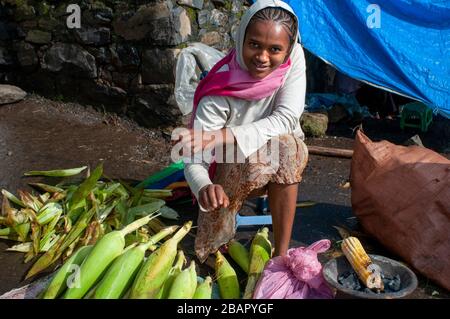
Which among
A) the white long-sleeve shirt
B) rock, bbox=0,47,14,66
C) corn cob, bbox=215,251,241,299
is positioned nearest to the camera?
corn cob, bbox=215,251,241,299

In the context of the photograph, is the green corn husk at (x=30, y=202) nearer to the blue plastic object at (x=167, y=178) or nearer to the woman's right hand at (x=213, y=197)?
the blue plastic object at (x=167, y=178)

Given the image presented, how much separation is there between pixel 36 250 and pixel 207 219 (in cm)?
108

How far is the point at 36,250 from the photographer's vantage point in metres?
3.09

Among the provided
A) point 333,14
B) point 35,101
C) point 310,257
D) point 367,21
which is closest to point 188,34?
point 333,14

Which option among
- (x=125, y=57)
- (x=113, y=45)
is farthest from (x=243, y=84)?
(x=113, y=45)

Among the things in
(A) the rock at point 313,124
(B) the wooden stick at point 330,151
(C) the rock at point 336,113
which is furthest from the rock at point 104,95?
(C) the rock at point 336,113

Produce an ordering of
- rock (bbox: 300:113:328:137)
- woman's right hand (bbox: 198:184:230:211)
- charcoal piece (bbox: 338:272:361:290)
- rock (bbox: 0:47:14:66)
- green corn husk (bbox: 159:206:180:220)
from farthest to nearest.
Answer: rock (bbox: 0:47:14:66) < rock (bbox: 300:113:328:137) < green corn husk (bbox: 159:206:180:220) < woman's right hand (bbox: 198:184:230:211) < charcoal piece (bbox: 338:272:361:290)

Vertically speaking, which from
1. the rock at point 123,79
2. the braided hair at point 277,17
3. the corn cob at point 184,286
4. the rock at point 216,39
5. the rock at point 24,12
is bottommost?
the corn cob at point 184,286

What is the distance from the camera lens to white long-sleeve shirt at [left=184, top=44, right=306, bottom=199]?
275cm

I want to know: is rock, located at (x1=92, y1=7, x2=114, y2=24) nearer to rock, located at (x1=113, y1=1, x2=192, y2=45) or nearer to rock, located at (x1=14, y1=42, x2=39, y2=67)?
rock, located at (x1=113, y1=1, x2=192, y2=45)

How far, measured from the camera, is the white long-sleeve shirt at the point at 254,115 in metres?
2.75

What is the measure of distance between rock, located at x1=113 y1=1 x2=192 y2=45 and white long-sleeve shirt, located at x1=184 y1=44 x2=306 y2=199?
89.0 inches

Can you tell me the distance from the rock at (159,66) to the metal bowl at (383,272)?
3.09 m

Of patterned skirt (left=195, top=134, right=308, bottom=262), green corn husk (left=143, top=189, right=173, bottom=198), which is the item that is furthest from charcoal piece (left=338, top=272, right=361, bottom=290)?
green corn husk (left=143, top=189, right=173, bottom=198)
